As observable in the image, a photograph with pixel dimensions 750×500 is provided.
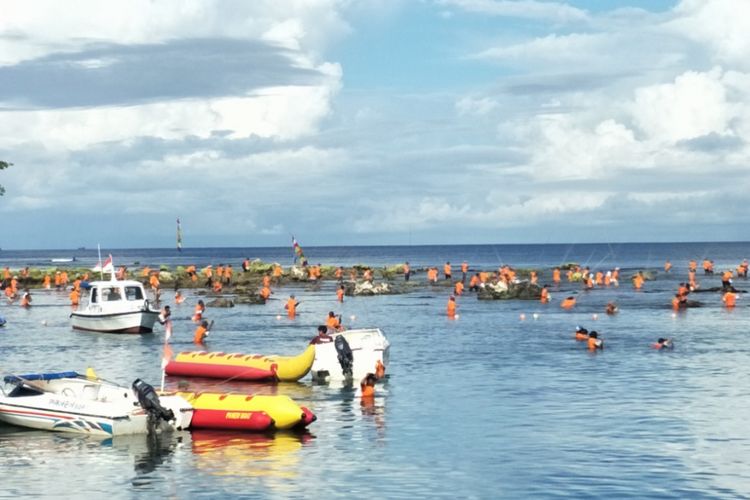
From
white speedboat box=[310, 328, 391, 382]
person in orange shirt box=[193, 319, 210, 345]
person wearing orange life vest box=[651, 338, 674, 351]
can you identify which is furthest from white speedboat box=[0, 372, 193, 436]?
person wearing orange life vest box=[651, 338, 674, 351]

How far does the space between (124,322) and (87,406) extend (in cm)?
2842

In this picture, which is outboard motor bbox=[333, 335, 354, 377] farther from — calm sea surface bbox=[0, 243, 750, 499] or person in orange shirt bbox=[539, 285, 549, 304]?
person in orange shirt bbox=[539, 285, 549, 304]

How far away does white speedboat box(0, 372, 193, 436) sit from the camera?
101 ft

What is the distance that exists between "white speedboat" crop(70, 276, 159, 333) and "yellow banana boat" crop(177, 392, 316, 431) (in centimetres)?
2841

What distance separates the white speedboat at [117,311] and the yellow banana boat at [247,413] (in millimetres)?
28411

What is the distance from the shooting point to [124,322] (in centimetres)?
5944

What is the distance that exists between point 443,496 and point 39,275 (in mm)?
103126

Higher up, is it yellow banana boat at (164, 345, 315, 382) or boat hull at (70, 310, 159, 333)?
boat hull at (70, 310, 159, 333)

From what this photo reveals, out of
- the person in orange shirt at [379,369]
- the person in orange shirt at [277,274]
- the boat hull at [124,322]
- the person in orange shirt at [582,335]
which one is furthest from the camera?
the person in orange shirt at [277,274]

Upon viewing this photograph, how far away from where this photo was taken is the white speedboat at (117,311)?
59.4 metres

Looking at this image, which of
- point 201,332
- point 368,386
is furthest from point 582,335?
point 201,332

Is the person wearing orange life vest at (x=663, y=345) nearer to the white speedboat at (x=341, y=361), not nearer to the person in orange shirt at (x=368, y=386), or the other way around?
the white speedboat at (x=341, y=361)

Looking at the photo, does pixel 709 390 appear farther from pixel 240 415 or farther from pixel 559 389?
pixel 240 415

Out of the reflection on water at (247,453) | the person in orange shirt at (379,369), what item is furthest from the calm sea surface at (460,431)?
the person in orange shirt at (379,369)
